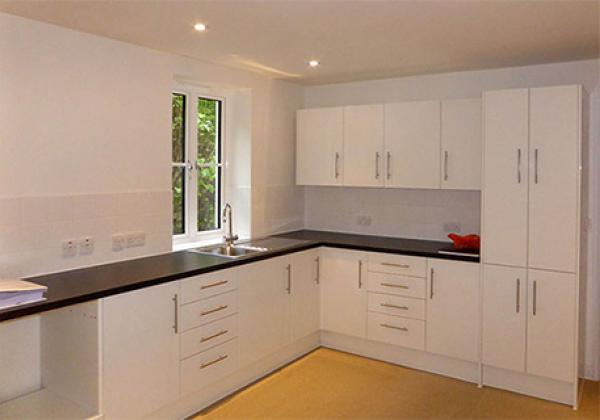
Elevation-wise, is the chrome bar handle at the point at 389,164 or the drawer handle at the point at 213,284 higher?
the chrome bar handle at the point at 389,164

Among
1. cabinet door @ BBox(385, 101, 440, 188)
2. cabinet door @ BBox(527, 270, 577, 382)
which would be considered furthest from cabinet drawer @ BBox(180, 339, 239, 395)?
cabinet door @ BBox(527, 270, 577, 382)

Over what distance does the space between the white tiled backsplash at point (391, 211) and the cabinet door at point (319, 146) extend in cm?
33

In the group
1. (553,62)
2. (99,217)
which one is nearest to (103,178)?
(99,217)

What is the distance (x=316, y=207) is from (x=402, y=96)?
51.9 inches

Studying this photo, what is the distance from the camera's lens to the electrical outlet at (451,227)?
4316 millimetres

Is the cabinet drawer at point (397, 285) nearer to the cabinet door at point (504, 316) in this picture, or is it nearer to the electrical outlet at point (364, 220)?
the cabinet door at point (504, 316)

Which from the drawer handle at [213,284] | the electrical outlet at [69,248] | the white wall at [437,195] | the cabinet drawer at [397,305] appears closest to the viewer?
the electrical outlet at [69,248]

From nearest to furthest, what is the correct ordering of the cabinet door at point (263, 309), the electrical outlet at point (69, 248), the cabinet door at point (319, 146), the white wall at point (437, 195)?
the electrical outlet at point (69, 248)
the cabinet door at point (263, 309)
the white wall at point (437, 195)
the cabinet door at point (319, 146)

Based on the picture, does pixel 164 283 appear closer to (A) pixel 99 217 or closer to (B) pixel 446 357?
(A) pixel 99 217

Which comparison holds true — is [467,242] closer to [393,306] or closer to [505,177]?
[505,177]

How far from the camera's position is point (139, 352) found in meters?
2.83

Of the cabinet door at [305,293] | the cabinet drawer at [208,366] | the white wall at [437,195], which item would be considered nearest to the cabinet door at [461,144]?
the white wall at [437,195]

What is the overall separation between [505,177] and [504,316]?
37.0 inches

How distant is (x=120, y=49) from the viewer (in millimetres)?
3328
